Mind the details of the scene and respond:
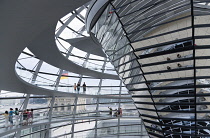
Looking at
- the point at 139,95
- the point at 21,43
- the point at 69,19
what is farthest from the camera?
the point at 69,19

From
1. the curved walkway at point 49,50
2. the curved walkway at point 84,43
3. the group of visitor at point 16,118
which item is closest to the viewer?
the curved walkway at point 49,50

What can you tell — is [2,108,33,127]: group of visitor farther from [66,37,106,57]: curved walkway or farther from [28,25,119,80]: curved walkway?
[66,37,106,57]: curved walkway

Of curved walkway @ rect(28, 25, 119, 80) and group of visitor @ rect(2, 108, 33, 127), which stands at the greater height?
curved walkway @ rect(28, 25, 119, 80)

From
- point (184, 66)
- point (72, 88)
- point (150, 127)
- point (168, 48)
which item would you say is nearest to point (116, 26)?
point (168, 48)

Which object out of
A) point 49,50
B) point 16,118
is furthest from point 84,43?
point 16,118

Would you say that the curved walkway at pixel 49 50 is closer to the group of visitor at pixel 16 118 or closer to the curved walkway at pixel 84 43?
the curved walkway at pixel 84 43

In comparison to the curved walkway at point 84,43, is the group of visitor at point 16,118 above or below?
below

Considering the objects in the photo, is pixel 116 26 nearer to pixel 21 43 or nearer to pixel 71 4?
pixel 71 4

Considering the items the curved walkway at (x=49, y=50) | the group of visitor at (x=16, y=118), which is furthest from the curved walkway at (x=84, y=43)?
the group of visitor at (x=16, y=118)

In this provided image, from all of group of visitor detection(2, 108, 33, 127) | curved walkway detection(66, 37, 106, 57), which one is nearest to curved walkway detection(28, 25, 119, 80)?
curved walkway detection(66, 37, 106, 57)

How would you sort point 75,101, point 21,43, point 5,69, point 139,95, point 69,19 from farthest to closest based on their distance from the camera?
point 75,101 < point 69,19 < point 139,95 < point 5,69 < point 21,43

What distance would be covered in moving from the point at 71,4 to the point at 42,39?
5.87 meters

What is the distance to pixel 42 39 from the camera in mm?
13156

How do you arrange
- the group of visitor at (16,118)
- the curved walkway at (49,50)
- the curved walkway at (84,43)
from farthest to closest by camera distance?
the curved walkway at (84,43), the group of visitor at (16,118), the curved walkway at (49,50)
